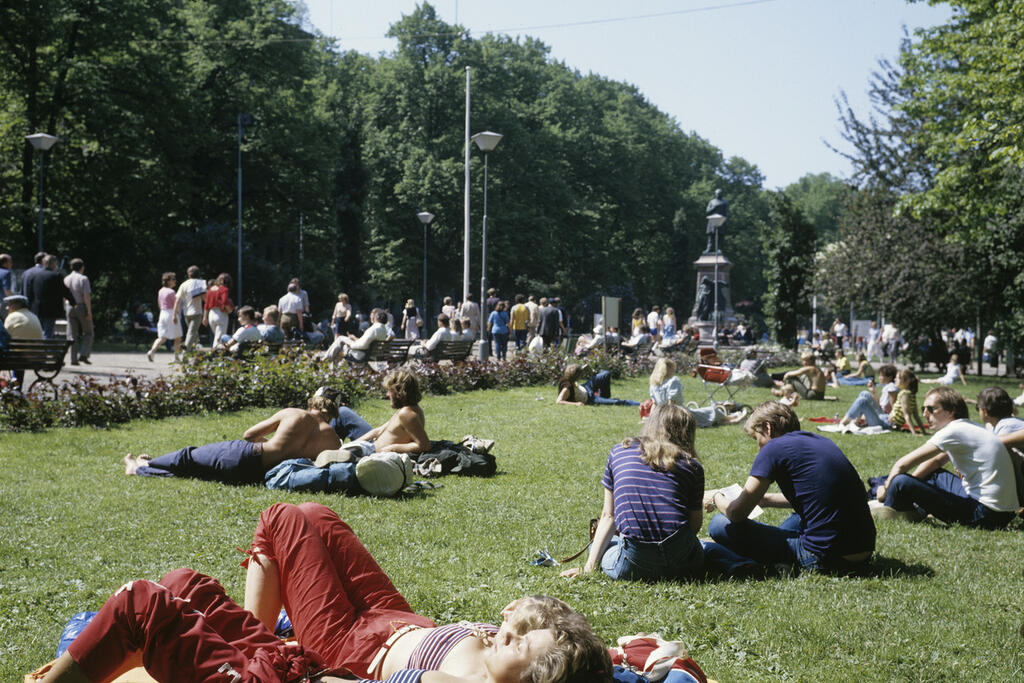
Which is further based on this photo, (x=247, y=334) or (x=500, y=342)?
(x=500, y=342)

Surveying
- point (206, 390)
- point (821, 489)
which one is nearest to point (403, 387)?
point (821, 489)

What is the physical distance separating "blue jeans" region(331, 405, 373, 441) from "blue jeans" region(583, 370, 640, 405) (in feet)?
23.8

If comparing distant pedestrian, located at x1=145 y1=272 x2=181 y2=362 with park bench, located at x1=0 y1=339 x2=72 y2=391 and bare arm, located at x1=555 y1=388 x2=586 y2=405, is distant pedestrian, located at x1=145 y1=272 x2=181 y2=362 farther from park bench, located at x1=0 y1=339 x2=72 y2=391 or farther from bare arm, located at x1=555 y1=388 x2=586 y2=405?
bare arm, located at x1=555 y1=388 x2=586 y2=405

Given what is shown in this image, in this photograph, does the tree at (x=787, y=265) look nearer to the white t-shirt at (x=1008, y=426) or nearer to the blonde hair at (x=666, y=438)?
the white t-shirt at (x=1008, y=426)

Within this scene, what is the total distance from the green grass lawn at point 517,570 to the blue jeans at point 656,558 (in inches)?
4.2

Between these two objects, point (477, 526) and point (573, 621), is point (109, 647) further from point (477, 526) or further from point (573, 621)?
point (477, 526)

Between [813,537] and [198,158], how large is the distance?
35.1 m

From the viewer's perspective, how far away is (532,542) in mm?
6117

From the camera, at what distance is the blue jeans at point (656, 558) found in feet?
16.5

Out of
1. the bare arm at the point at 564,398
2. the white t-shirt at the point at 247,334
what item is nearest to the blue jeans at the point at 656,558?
the white t-shirt at the point at 247,334

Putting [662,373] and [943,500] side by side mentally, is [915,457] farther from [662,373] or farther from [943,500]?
[662,373]

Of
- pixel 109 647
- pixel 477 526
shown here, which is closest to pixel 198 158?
pixel 477 526

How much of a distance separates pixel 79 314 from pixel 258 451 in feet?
36.7

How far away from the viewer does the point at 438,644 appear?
119 inches
